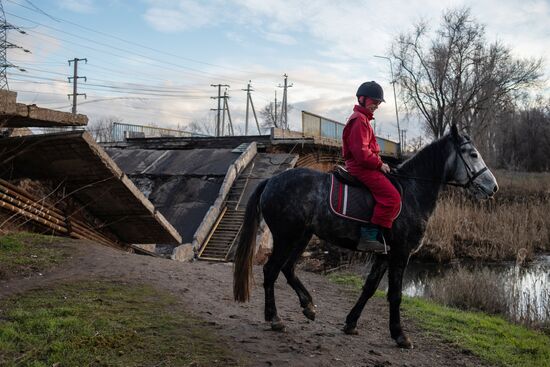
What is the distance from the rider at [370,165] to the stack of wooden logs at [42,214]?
515cm

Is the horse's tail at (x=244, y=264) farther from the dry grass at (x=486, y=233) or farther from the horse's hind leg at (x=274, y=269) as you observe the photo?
the dry grass at (x=486, y=233)

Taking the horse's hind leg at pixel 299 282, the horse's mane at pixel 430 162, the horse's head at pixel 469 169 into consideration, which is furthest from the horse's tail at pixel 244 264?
the horse's head at pixel 469 169

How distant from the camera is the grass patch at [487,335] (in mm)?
6516

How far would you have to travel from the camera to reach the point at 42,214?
9.40 meters

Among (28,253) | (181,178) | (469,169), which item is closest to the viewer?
(469,169)

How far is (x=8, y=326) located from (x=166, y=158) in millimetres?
15621

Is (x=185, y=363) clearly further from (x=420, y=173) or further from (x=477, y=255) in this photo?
(x=477, y=255)

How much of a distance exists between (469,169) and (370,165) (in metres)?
1.29

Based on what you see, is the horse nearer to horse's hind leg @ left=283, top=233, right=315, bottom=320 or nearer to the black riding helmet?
horse's hind leg @ left=283, top=233, right=315, bottom=320

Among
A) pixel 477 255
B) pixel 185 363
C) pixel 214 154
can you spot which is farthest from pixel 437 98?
A: pixel 185 363

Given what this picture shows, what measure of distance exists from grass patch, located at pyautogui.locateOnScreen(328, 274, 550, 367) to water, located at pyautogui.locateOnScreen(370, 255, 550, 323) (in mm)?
1393

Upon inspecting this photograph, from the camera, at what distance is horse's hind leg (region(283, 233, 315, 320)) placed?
5914 millimetres

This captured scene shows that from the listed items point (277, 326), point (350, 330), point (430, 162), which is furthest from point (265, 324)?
point (430, 162)

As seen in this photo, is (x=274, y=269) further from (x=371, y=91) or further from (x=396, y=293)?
(x=371, y=91)
